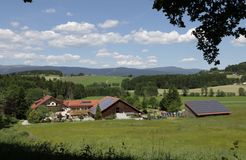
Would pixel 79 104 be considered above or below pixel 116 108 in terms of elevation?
below

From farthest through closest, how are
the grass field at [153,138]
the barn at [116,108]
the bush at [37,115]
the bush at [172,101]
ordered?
the bush at [172,101] < the barn at [116,108] < the bush at [37,115] < the grass field at [153,138]

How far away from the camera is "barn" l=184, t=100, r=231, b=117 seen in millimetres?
106500

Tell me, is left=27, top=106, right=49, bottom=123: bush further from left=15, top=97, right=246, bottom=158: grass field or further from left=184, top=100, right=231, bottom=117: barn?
left=184, top=100, right=231, bottom=117: barn

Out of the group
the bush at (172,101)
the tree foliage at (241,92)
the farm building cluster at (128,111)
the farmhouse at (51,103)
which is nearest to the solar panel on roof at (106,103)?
the farm building cluster at (128,111)

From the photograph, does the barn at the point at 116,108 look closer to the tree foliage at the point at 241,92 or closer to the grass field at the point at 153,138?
the grass field at the point at 153,138

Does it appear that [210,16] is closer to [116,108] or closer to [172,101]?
[116,108]

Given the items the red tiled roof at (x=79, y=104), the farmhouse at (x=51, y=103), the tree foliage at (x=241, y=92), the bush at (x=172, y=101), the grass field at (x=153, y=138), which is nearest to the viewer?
the grass field at (x=153, y=138)

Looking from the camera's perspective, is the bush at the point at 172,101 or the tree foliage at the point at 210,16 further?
the bush at the point at 172,101

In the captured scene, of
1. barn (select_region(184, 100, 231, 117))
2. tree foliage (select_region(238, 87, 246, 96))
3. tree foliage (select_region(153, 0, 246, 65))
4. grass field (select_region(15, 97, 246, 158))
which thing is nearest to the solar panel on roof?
barn (select_region(184, 100, 231, 117))

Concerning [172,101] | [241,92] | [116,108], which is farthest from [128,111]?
[241,92]

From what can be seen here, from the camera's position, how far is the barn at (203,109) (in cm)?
10650

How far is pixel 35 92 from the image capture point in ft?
502

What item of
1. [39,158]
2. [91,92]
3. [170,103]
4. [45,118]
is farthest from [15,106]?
[39,158]

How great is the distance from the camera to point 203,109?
107375 millimetres
